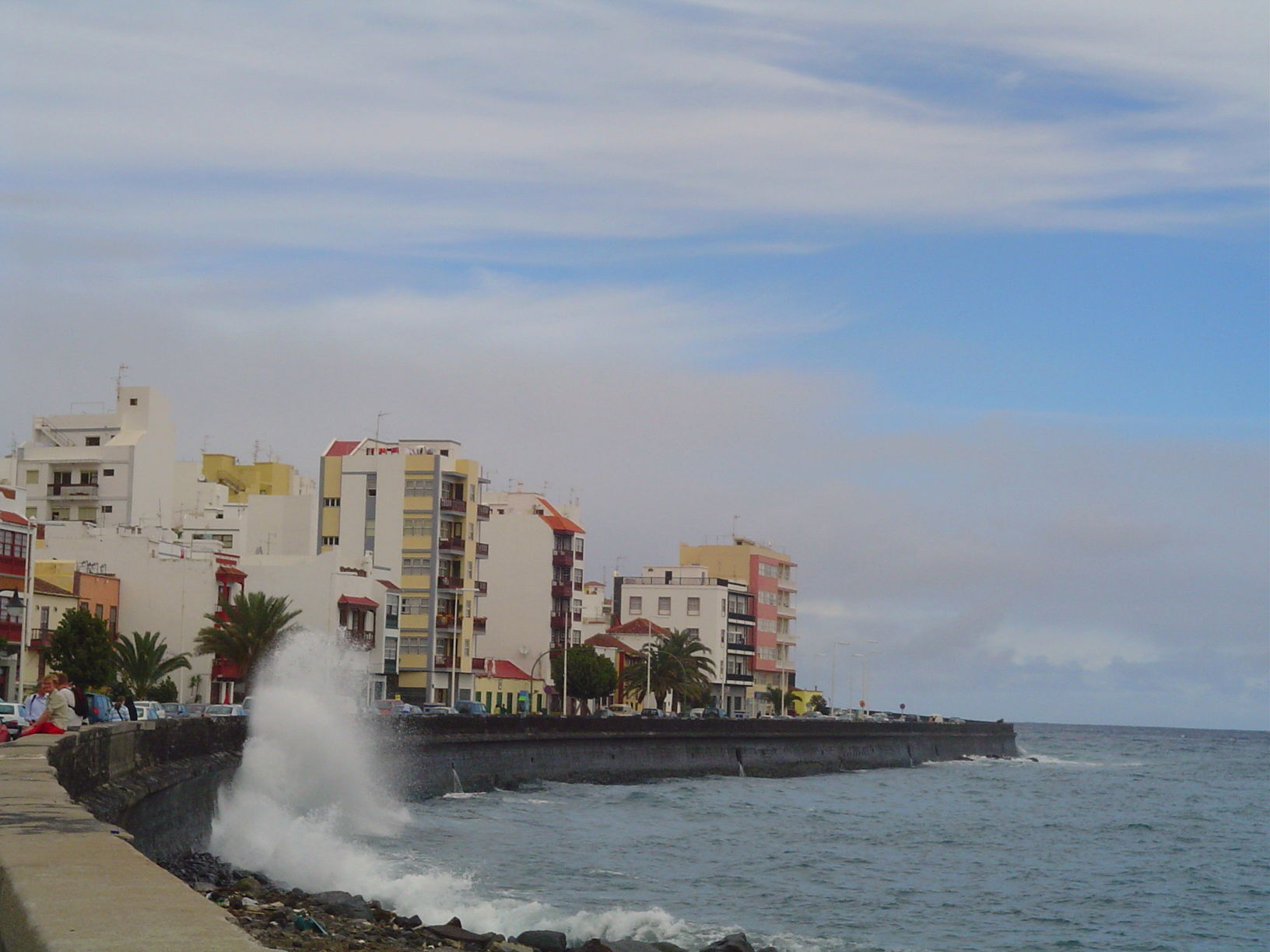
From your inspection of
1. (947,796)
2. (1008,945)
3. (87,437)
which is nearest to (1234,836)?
(947,796)

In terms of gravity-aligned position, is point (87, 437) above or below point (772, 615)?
above

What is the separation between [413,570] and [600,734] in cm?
2230

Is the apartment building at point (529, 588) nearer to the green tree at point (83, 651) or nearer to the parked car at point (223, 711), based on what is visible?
the green tree at point (83, 651)

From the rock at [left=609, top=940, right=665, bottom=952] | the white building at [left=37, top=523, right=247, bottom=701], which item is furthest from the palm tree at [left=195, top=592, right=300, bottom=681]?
the rock at [left=609, top=940, right=665, bottom=952]

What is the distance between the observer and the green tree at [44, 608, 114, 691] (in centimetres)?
5847

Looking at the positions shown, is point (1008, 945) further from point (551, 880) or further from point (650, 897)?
point (551, 880)

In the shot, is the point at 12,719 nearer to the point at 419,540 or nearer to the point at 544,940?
the point at 544,940

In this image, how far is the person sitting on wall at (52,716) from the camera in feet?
65.8

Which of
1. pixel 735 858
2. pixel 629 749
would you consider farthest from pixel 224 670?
pixel 735 858

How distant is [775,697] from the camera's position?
13362 centimetres

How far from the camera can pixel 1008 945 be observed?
2712 centimetres

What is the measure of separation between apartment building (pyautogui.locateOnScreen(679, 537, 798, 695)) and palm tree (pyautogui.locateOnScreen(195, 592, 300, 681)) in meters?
65.3

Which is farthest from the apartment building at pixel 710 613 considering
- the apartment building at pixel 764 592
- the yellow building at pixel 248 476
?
the yellow building at pixel 248 476

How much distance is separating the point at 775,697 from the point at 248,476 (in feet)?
165
